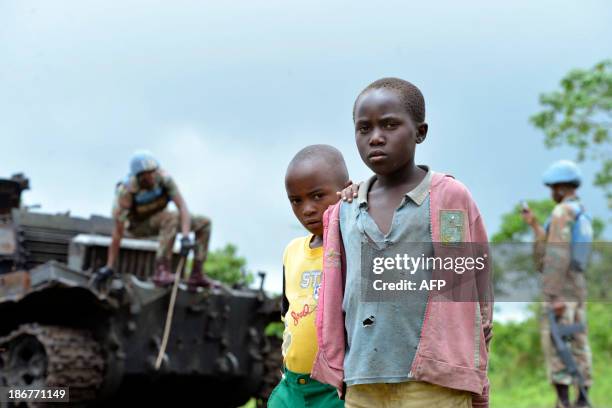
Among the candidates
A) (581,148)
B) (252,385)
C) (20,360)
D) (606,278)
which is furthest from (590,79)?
(606,278)

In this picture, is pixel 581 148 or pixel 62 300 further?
pixel 581 148

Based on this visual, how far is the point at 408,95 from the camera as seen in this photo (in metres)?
2.90

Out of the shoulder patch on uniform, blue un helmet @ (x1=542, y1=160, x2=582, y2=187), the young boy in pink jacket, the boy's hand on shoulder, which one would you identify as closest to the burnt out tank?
blue un helmet @ (x1=542, y1=160, x2=582, y2=187)

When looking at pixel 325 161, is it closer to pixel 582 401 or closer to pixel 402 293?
pixel 402 293

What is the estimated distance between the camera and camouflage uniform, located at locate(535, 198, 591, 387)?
6.99 m

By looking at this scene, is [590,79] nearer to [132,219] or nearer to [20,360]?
[132,219]

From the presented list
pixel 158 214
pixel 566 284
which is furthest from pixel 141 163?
pixel 566 284

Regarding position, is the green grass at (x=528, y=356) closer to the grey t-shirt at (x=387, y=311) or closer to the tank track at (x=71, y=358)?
the tank track at (x=71, y=358)

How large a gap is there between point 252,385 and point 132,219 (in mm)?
2360

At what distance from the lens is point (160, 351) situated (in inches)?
393

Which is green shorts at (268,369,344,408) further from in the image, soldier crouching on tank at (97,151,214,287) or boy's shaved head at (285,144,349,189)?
soldier crouching on tank at (97,151,214,287)

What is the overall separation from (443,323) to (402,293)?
0.14 meters

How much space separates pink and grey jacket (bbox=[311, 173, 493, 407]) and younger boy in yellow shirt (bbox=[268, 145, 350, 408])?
51 cm

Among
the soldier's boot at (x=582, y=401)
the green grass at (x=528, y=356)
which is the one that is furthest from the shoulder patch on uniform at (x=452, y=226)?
the green grass at (x=528, y=356)
